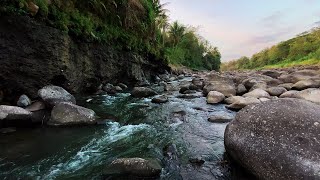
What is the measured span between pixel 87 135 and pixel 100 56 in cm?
782

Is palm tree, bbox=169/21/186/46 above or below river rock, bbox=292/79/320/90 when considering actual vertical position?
above

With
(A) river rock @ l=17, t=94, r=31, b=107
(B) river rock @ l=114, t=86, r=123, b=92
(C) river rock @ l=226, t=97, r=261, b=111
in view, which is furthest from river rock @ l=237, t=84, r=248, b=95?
(A) river rock @ l=17, t=94, r=31, b=107

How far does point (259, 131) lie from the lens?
13.0 ft

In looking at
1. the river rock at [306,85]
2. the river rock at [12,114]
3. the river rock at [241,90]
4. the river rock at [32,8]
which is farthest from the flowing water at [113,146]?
the river rock at [306,85]

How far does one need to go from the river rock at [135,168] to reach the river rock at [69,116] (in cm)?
299

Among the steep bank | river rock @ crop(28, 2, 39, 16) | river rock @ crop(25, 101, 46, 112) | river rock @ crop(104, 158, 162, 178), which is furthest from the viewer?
river rock @ crop(28, 2, 39, 16)

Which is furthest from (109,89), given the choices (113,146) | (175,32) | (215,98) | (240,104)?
(175,32)

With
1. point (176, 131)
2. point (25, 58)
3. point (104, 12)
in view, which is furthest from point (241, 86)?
point (25, 58)

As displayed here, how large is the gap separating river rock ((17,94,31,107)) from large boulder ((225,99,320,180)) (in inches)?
246

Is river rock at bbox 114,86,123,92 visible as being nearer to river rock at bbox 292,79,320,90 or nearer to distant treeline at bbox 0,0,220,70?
distant treeline at bbox 0,0,220,70

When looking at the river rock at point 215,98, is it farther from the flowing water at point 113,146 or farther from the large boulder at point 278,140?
the large boulder at point 278,140

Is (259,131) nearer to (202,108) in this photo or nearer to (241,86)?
(202,108)

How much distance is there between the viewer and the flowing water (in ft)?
14.2

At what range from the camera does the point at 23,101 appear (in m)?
8.12
